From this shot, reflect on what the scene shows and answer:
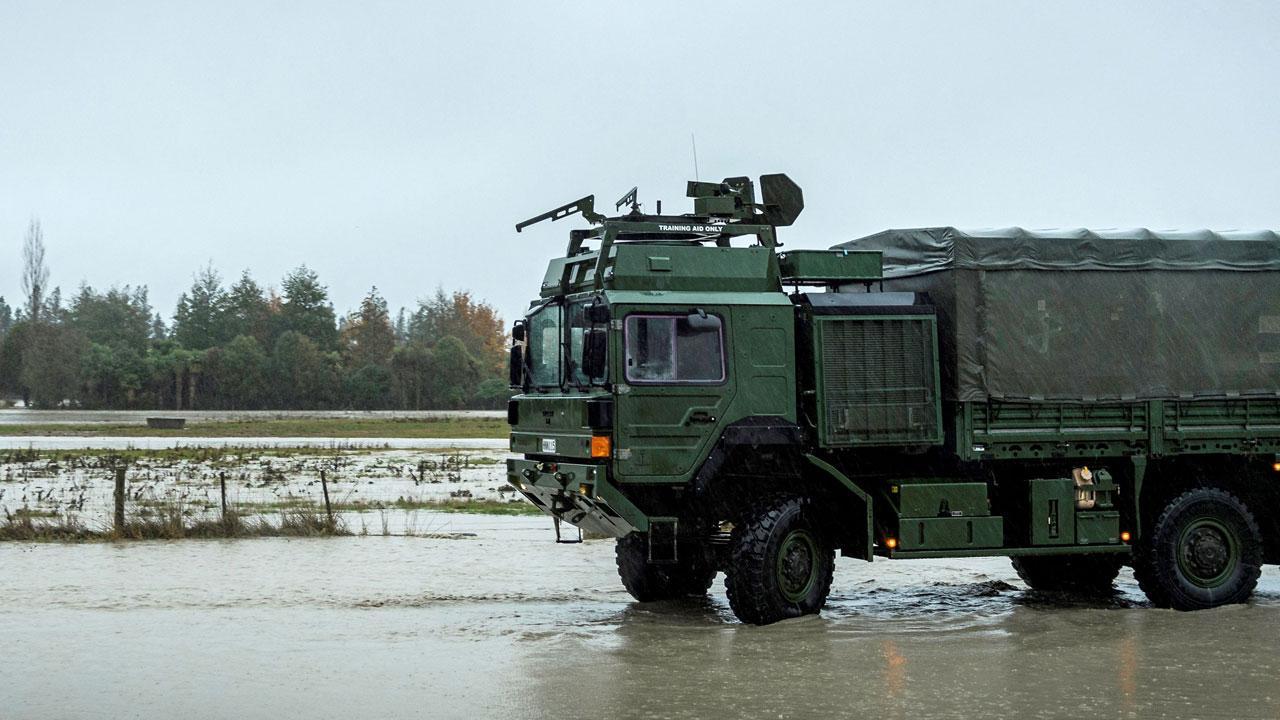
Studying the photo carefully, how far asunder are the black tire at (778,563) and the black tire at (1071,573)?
3760 mm

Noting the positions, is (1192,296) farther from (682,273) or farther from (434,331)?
(434,331)

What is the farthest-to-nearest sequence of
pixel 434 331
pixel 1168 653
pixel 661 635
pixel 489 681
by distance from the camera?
pixel 434 331, pixel 661 635, pixel 1168 653, pixel 489 681

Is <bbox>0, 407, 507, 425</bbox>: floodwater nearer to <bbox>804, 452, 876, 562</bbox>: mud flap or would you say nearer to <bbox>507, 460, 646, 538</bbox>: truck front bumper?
<bbox>507, 460, 646, 538</bbox>: truck front bumper

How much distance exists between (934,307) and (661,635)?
438cm

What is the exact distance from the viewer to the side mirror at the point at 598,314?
12477 millimetres

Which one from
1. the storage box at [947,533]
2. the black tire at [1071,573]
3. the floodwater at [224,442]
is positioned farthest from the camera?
the floodwater at [224,442]

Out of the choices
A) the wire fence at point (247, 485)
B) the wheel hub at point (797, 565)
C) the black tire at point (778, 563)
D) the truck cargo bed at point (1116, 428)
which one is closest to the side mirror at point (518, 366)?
the black tire at point (778, 563)

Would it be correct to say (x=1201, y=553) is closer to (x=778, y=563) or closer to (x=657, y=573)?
(x=778, y=563)

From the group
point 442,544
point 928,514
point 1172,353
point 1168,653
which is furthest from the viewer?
point 442,544

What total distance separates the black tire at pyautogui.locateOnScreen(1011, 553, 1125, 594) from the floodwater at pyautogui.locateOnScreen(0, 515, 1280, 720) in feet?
1.32

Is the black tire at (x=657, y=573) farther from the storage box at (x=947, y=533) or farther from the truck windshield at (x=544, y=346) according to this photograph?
the storage box at (x=947, y=533)

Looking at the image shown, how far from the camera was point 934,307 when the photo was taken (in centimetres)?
1373

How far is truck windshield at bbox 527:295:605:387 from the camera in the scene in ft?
42.7

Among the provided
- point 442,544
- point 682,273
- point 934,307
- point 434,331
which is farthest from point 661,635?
point 434,331
